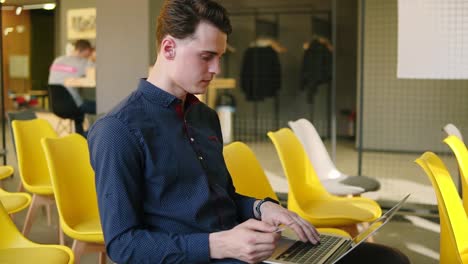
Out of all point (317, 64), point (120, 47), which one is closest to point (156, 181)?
point (120, 47)

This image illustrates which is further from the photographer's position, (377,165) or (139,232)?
(377,165)

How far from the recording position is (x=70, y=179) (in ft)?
10.4

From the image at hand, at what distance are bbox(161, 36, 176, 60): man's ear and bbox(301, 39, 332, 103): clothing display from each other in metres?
8.95

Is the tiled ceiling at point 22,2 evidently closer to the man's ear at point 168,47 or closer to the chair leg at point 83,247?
the chair leg at point 83,247

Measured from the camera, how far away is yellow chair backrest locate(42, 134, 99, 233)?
3039 mm

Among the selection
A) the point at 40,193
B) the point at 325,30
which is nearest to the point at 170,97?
the point at 40,193

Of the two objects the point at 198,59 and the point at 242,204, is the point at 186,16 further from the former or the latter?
the point at 242,204

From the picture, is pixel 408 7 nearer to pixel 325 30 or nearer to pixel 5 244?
pixel 5 244

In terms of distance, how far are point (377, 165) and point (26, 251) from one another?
6505 mm

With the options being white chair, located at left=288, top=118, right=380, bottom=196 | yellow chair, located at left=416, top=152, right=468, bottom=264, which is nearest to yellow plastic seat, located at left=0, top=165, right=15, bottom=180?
white chair, located at left=288, top=118, right=380, bottom=196

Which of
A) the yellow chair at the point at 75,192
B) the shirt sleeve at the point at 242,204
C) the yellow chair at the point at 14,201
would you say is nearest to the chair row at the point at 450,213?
the shirt sleeve at the point at 242,204

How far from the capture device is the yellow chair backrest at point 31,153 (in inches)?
167

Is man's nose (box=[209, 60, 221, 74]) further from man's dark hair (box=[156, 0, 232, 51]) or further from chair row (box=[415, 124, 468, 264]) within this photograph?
chair row (box=[415, 124, 468, 264])

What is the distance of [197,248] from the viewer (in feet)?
5.60
